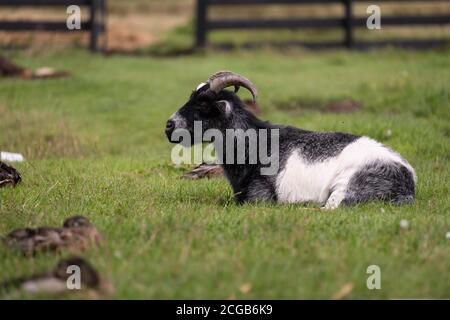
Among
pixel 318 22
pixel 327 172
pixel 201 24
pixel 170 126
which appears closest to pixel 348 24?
pixel 318 22

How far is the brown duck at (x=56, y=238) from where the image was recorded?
6.17 meters

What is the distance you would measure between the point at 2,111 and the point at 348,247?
9.65 metres

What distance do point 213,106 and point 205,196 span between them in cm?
104

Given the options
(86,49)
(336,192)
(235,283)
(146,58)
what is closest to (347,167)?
(336,192)

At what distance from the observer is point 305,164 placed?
8.44 metres

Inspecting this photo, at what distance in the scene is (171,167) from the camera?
35.3 ft

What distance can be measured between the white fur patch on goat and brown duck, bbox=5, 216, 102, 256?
109 inches

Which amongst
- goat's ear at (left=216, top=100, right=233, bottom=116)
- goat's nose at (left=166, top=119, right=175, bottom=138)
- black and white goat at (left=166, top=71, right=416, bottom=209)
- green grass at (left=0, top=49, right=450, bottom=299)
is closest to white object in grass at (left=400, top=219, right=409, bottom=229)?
green grass at (left=0, top=49, right=450, bottom=299)

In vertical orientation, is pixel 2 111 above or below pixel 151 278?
above

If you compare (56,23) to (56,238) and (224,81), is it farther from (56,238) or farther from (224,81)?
(56,238)

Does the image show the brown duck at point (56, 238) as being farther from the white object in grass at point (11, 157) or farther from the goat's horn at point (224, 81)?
the white object in grass at point (11, 157)
